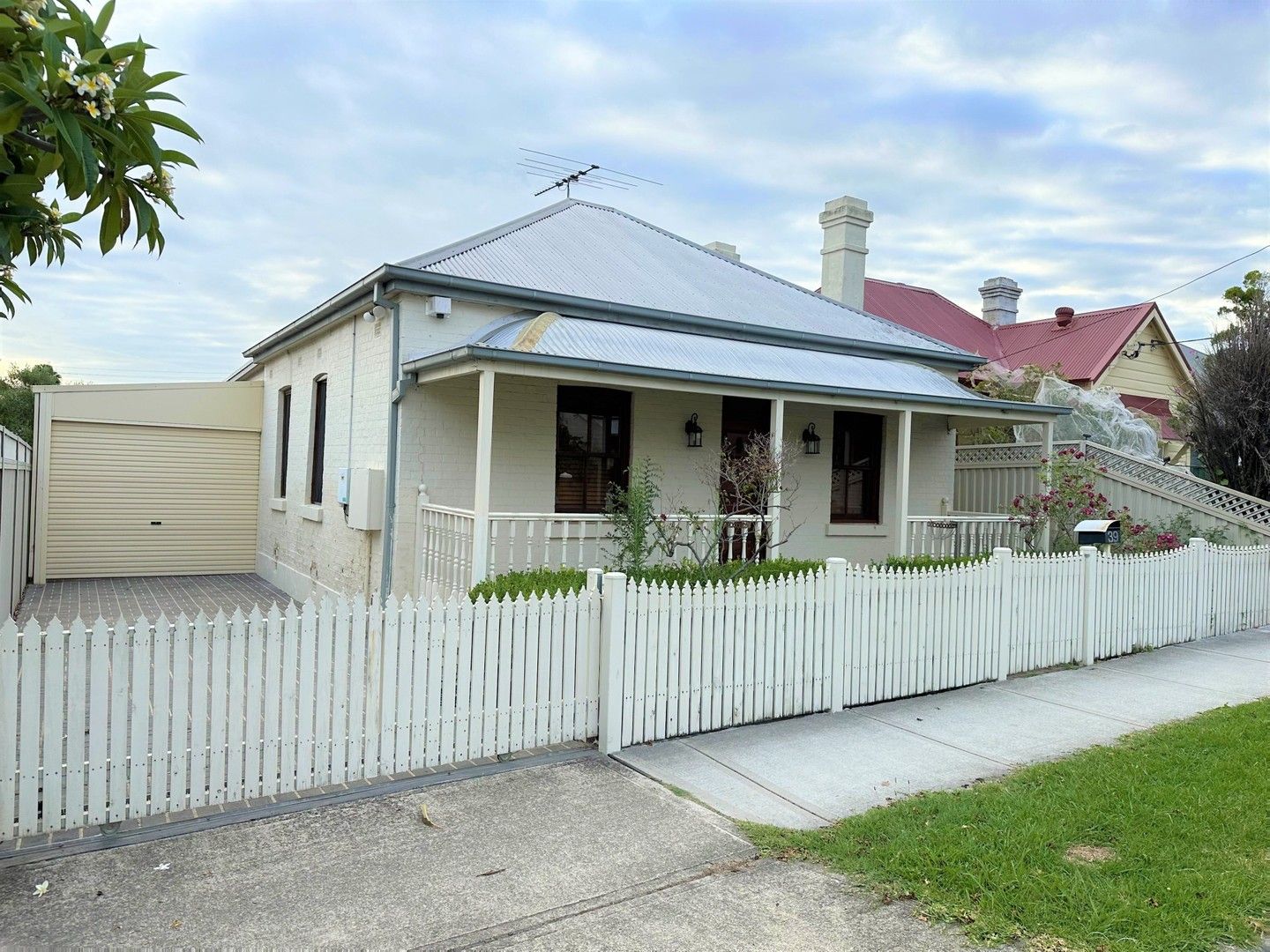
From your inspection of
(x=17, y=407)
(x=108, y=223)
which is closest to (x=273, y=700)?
(x=108, y=223)

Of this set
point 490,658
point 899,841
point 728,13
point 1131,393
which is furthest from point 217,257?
point 1131,393

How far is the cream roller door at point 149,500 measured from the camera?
559 inches

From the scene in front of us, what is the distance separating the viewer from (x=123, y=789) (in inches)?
179

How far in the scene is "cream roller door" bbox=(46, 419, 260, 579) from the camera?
46.6 ft

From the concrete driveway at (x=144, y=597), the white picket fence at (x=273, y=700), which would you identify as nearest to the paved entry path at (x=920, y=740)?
the white picket fence at (x=273, y=700)

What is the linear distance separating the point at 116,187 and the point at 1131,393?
25.3 m

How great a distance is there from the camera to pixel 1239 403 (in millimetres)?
15031

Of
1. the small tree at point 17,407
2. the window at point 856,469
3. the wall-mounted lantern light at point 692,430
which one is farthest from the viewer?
the small tree at point 17,407

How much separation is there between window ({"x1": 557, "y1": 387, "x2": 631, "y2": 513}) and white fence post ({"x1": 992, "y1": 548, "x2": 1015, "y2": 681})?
15.4 feet

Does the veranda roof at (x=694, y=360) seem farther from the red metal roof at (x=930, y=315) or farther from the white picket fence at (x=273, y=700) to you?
the red metal roof at (x=930, y=315)

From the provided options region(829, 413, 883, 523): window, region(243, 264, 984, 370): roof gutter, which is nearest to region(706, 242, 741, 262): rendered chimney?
region(243, 264, 984, 370): roof gutter

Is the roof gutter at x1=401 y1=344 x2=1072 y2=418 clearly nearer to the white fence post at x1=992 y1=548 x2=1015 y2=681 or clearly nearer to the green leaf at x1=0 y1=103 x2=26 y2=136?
the white fence post at x1=992 y1=548 x2=1015 y2=681

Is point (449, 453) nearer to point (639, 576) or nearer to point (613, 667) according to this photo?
point (639, 576)

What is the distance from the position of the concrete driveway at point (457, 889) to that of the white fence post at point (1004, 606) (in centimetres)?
464
